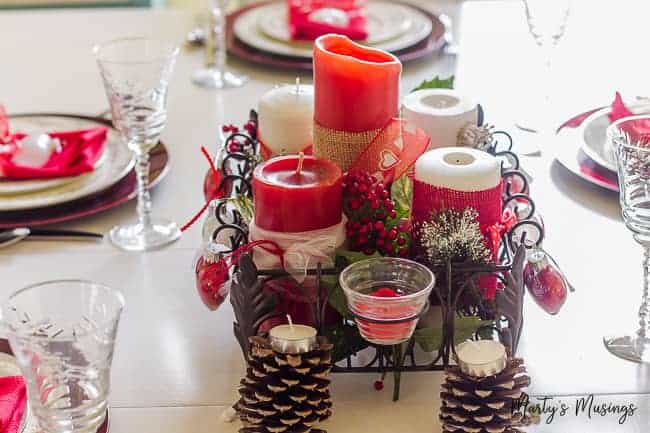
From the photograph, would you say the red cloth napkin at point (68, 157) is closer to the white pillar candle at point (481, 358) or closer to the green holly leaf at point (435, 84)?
the green holly leaf at point (435, 84)

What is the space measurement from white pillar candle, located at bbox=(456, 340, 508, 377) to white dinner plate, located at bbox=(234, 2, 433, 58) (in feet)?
3.02

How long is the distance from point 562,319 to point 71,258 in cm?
54

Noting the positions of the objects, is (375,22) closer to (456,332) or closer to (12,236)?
(12,236)

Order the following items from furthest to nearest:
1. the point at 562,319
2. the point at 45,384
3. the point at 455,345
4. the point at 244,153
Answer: the point at 244,153 → the point at 562,319 → the point at 455,345 → the point at 45,384

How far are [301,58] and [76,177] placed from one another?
20.3 inches

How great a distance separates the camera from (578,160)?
1.27m

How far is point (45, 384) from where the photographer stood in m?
0.72

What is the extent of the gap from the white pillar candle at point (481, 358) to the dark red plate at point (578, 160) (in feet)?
1.57

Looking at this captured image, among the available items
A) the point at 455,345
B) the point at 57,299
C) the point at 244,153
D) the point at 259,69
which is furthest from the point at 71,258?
the point at 259,69

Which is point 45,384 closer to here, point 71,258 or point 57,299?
point 57,299

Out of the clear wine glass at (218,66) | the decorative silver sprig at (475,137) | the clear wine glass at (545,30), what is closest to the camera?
the decorative silver sprig at (475,137)

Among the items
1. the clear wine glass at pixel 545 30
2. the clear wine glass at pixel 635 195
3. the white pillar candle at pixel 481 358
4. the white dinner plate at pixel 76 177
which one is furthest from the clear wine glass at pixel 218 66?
the white pillar candle at pixel 481 358

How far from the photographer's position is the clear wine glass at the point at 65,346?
71cm

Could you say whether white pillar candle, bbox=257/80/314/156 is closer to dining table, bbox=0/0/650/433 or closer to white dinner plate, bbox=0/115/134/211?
dining table, bbox=0/0/650/433
